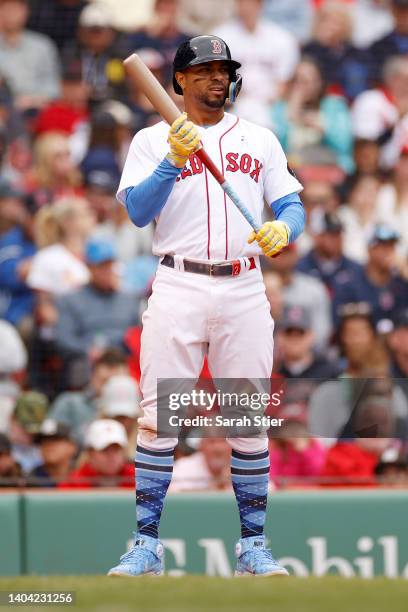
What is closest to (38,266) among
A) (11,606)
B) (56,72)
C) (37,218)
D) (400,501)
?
(37,218)

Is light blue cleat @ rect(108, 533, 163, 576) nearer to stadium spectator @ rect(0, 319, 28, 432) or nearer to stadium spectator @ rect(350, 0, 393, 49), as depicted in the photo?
stadium spectator @ rect(0, 319, 28, 432)

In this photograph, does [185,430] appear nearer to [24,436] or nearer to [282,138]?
[24,436]

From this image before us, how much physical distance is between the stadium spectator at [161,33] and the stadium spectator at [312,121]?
95cm

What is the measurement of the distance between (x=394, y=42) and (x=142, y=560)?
727 cm

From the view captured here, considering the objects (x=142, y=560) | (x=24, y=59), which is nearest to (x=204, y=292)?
(x=142, y=560)

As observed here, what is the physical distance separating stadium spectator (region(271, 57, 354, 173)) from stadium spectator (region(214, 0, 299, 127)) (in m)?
0.12

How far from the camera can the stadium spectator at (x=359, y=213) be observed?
396 inches

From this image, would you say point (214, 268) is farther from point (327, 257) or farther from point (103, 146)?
point (103, 146)

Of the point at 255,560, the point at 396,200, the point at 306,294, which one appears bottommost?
the point at 255,560

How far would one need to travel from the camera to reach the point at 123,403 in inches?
324

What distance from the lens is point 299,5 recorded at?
11602 mm

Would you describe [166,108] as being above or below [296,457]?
above

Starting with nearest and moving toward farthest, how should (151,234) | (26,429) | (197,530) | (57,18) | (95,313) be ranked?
(197,530)
(26,429)
(95,313)
(151,234)
(57,18)

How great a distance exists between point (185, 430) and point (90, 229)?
14.2ft
